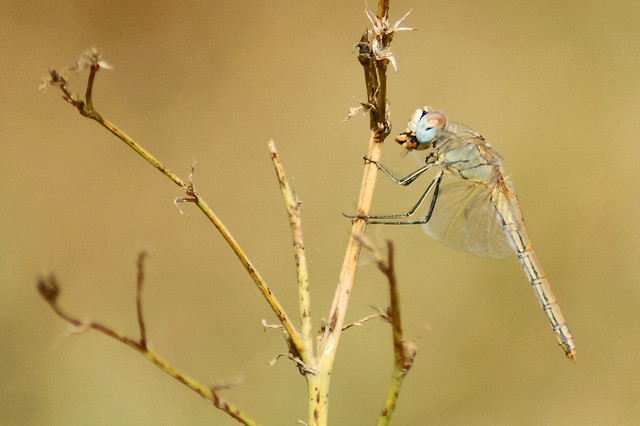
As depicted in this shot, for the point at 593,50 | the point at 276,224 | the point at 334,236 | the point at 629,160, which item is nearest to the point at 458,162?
the point at 334,236

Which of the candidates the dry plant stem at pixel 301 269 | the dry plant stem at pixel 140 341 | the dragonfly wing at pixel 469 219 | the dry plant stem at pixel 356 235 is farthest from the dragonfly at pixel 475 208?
the dry plant stem at pixel 140 341

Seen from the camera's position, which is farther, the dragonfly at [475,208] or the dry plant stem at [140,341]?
the dragonfly at [475,208]

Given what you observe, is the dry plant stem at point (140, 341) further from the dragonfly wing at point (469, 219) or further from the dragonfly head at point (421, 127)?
the dragonfly wing at point (469, 219)

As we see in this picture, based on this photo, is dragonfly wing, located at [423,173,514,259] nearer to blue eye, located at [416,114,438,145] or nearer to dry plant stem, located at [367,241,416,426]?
blue eye, located at [416,114,438,145]

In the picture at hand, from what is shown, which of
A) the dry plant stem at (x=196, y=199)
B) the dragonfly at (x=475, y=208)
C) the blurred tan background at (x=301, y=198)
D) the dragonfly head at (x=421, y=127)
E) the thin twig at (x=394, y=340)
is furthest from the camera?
the blurred tan background at (x=301, y=198)

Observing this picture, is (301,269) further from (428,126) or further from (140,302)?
(428,126)

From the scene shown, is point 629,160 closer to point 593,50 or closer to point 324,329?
point 593,50
